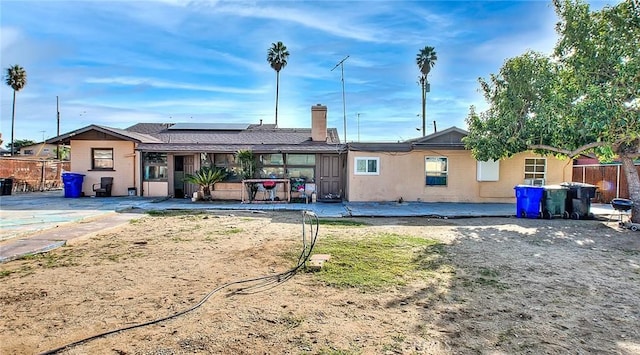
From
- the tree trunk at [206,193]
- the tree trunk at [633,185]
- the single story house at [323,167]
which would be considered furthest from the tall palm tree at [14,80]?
the tree trunk at [633,185]

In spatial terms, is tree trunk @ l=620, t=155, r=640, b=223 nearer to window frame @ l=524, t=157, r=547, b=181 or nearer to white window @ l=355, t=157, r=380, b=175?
window frame @ l=524, t=157, r=547, b=181

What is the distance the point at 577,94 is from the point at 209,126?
60.1 ft

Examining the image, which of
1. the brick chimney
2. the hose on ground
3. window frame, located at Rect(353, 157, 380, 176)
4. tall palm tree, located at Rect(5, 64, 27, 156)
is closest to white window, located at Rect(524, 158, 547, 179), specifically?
window frame, located at Rect(353, 157, 380, 176)

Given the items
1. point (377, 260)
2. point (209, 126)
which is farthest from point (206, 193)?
point (377, 260)

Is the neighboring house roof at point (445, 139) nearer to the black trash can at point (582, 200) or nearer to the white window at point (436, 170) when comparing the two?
the white window at point (436, 170)

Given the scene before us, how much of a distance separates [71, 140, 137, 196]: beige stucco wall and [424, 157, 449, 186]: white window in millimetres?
13178

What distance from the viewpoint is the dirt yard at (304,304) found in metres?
3.05

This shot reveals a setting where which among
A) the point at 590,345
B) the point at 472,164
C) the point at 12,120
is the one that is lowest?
the point at 590,345

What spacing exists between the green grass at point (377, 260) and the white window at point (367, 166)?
267 inches

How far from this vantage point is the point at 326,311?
12.3ft

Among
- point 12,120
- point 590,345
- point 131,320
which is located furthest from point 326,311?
point 12,120

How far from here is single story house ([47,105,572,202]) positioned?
1476 cm

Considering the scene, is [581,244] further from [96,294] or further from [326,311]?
[96,294]

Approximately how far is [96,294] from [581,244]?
359 inches
